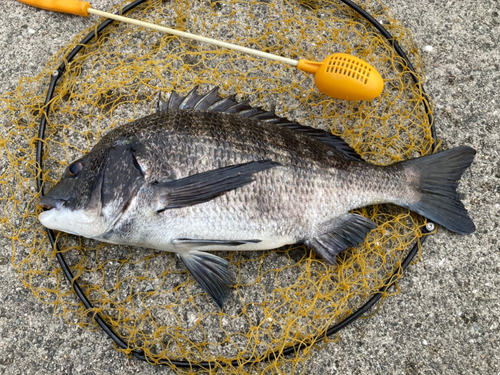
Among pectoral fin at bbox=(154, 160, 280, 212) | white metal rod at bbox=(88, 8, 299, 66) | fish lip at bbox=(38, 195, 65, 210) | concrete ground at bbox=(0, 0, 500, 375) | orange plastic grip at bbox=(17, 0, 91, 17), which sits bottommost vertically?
concrete ground at bbox=(0, 0, 500, 375)

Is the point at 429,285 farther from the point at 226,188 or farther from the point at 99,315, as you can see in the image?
the point at 99,315

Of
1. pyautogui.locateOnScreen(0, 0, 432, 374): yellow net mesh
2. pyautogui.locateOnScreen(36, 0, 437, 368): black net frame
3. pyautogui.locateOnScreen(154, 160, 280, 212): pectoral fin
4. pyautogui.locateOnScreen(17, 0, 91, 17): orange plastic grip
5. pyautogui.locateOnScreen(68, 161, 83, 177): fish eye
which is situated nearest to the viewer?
pyautogui.locateOnScreen(154, 160, 280, 212): pectoral fin

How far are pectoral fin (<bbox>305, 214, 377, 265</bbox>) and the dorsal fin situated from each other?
0.36 meters

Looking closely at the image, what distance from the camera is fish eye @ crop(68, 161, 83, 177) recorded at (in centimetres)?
201

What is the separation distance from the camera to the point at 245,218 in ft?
6.63

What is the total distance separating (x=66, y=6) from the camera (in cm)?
254

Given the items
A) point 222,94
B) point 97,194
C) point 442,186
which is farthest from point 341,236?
point 97,194

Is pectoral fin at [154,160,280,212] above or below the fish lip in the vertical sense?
below

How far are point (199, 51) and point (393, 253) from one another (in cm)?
176

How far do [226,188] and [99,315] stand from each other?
1.06 m

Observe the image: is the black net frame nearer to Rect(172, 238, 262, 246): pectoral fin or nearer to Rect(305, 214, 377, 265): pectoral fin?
Rect(305, 214, 377, 265): pectoral fin

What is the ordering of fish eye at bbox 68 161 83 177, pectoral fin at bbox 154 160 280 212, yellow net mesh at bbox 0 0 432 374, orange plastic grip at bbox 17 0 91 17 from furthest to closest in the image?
orange plastic grip at bbox 17 0 91 17
yellow net mesh at bbox 0 0 432 374
fish eye at bbox 68 161 83 177
pectoral fin at bbox 154 160 280 212

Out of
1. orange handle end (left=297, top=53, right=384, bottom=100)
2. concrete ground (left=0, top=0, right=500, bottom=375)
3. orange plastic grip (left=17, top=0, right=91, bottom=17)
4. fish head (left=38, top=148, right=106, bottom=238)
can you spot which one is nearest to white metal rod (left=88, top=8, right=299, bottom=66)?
orange plastic grip (left=17, top=0, right=91, bottom=17)

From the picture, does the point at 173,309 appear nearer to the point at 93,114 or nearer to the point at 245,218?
the point at 245,218
